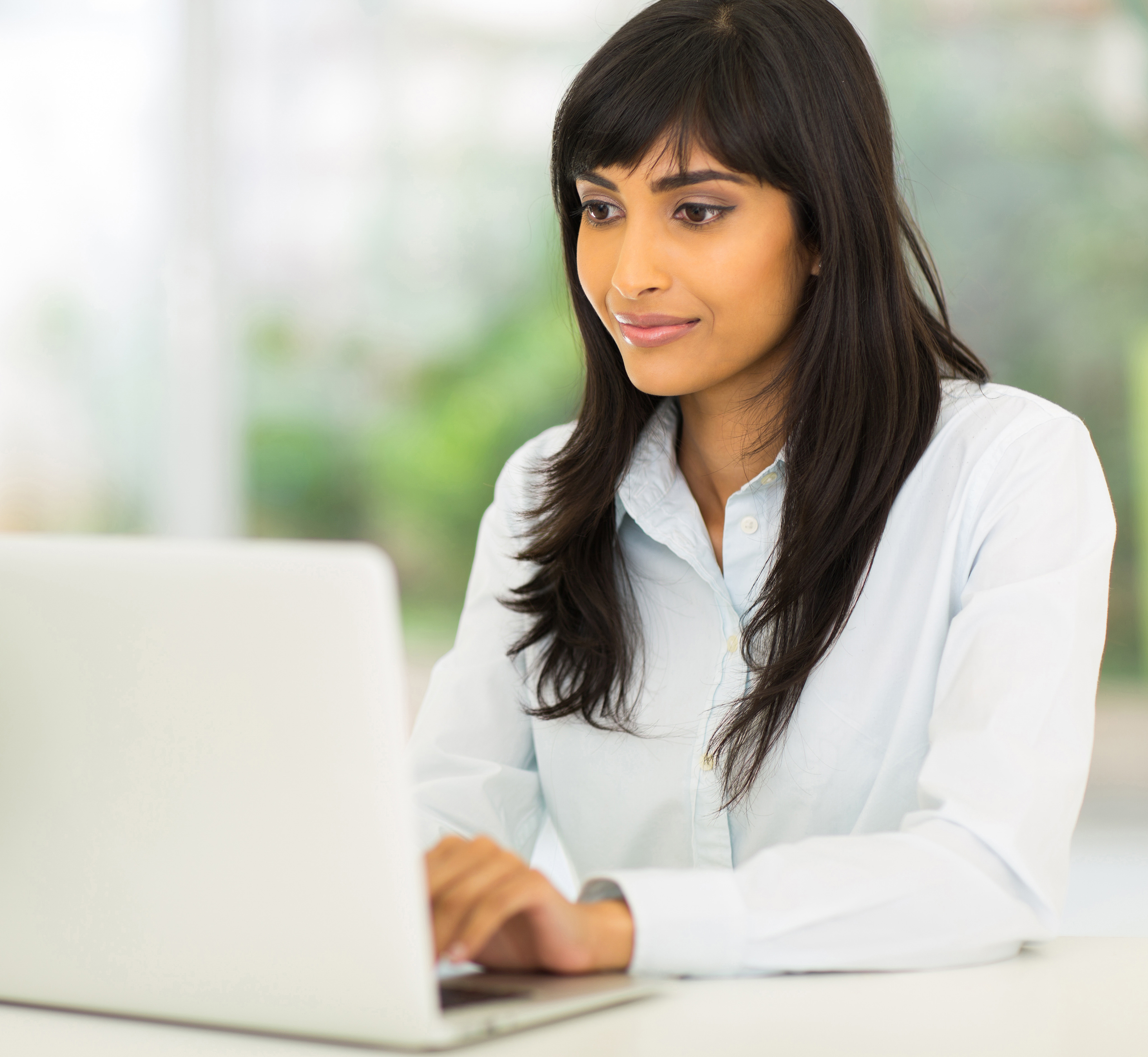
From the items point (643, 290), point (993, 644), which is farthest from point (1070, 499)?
point (643, 290)

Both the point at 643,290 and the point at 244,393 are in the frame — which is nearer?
the point at 643,290

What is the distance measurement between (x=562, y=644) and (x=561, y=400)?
254 cm

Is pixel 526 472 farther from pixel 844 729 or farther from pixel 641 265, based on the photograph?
pixel 844 729

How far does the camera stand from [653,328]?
1.43 metres

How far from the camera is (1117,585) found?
3602mm

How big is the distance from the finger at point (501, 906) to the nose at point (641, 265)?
2.20ft

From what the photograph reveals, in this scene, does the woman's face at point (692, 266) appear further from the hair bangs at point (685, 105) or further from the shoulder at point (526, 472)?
the shoulder at point (526, 472)

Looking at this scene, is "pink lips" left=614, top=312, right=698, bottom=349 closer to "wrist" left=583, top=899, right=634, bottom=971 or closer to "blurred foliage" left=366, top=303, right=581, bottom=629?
"wrist" left=583, top=899, right=634, bottom=971

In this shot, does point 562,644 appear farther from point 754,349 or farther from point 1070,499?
point 1070,499

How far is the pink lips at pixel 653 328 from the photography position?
1415 millimetres

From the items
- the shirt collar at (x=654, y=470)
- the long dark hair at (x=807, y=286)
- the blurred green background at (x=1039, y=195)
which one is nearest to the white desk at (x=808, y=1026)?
the long dark hair at (x=807, y=286)

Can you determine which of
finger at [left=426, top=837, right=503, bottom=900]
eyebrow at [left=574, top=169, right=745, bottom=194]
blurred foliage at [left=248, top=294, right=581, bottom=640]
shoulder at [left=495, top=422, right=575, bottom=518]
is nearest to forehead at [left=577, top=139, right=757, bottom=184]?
eyebrow at [left=574, top=169, right=745, bottom=194]

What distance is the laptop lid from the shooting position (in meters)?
0.71

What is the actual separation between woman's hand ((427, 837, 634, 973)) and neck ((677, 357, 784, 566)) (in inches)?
24.8
